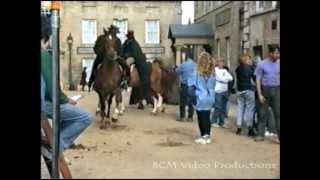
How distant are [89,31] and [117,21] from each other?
1.66 ft

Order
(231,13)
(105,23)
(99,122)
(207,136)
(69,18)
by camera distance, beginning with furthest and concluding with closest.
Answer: (231,13)
(99,122)
(207,136)
(105,23)
(69,18)

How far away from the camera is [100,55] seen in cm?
758

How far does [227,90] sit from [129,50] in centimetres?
149

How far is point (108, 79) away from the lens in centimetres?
852

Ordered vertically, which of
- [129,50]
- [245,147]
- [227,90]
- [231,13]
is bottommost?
[245,147]

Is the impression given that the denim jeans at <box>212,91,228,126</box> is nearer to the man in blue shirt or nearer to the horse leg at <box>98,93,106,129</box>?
the man in blue shirt

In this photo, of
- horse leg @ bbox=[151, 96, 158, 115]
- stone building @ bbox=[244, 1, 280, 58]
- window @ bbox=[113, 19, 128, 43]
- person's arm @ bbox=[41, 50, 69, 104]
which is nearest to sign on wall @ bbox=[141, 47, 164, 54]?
window @ bbox=[113, 19, 128, 43]

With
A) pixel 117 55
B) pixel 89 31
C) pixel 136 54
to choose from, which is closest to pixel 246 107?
pixel 136 54

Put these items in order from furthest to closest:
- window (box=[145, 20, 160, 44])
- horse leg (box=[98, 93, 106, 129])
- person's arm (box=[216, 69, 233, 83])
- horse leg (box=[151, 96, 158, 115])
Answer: horse leg (box=[151, 96, 158, 115]) < person's arm (box=[216, 69, 233, 83]) < horse leg (box=[98, 93, 106, 129]) < window (box=[145, 20, 160, 44])

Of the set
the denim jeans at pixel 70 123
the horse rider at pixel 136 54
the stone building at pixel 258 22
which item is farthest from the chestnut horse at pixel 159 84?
the denim jeans at pixel 70 123

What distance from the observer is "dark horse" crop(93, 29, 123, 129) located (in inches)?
309
